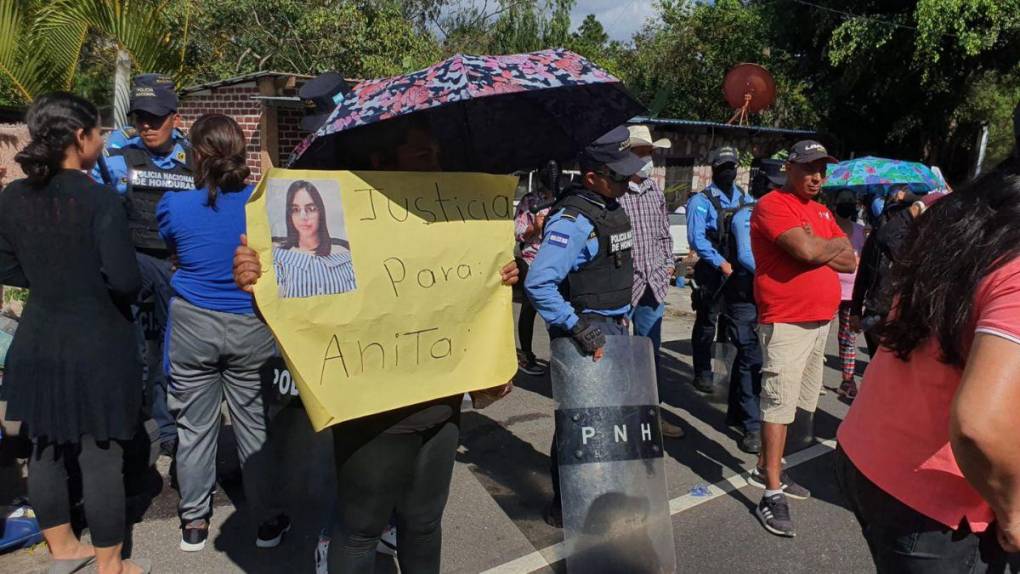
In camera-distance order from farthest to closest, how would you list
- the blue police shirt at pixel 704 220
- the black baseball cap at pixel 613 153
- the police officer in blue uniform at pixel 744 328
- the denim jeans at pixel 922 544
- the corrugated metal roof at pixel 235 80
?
1. the corrugated metal roof at pixel 235 80
2. the blue police shirt at pixel 704 220
3. the police officer in blue uniform at pixel 744 328
4. the black baseball cap at pixel 613 153
5. the denim jeans at pixel 922 544

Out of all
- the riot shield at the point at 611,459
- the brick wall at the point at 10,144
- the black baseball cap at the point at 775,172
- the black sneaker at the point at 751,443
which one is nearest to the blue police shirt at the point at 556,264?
the riot shield at the point at 611,459

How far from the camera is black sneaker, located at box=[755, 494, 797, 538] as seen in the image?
143 inches

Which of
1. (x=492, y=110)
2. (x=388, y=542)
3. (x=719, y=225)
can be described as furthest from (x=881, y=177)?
(x=388, y=542)

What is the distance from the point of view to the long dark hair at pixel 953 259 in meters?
1.55

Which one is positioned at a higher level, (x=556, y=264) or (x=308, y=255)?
(x=308, y=255)

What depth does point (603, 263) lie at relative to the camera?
330cm

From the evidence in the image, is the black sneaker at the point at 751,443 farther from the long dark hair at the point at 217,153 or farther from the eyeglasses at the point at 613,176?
the long dark hair at the point at 217,153

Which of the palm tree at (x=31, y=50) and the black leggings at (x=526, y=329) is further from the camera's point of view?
the palm tree at (x=31, y=50)

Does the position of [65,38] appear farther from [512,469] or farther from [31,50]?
[512,469]

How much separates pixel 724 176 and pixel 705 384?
5.31 feet

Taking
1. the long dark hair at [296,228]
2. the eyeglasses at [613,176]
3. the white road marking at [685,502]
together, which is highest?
the eyeglasses at [613,176]

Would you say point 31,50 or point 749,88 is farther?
point 749,88

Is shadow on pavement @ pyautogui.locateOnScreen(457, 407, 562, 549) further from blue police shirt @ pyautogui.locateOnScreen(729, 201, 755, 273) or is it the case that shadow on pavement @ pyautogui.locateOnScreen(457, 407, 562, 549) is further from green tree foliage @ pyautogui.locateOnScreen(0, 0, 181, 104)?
green tree foliage @ pyautogui.locateOnScreen(0, 0, 181, 104)

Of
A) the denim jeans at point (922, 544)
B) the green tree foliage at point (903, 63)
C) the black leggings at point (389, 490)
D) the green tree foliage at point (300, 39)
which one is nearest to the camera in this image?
the denim jeans at point (922, 544)
